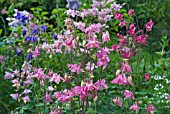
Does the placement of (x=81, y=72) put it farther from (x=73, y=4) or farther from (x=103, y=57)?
(x=103, y=57)

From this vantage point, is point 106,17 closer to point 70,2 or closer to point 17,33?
point 70,2

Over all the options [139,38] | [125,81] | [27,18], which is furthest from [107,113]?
[27,18]

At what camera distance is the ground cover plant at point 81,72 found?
82.8 inches

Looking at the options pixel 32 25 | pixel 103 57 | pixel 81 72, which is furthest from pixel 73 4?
pixel 103 57

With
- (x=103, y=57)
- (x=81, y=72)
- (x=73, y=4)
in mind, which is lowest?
(x=81, y=72)

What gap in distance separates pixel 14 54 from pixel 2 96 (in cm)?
53

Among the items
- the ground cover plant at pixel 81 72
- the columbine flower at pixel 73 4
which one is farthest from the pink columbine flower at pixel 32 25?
the columbine flower at pixel 73 4

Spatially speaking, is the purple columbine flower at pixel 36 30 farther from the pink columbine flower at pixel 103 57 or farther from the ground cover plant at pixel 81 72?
the pink columbine flower at pixel 103 57

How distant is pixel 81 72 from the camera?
3.04 meters

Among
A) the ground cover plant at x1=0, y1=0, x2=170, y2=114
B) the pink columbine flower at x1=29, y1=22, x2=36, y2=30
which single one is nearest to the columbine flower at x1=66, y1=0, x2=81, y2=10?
the ground cover plant at x1=0, y1=0, x2=170, y2=114

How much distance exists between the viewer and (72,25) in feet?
7.09

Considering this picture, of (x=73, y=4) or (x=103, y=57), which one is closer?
(x=103, y=57)

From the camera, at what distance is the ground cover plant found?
210cm

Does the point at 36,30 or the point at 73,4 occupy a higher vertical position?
the point at 73,4
